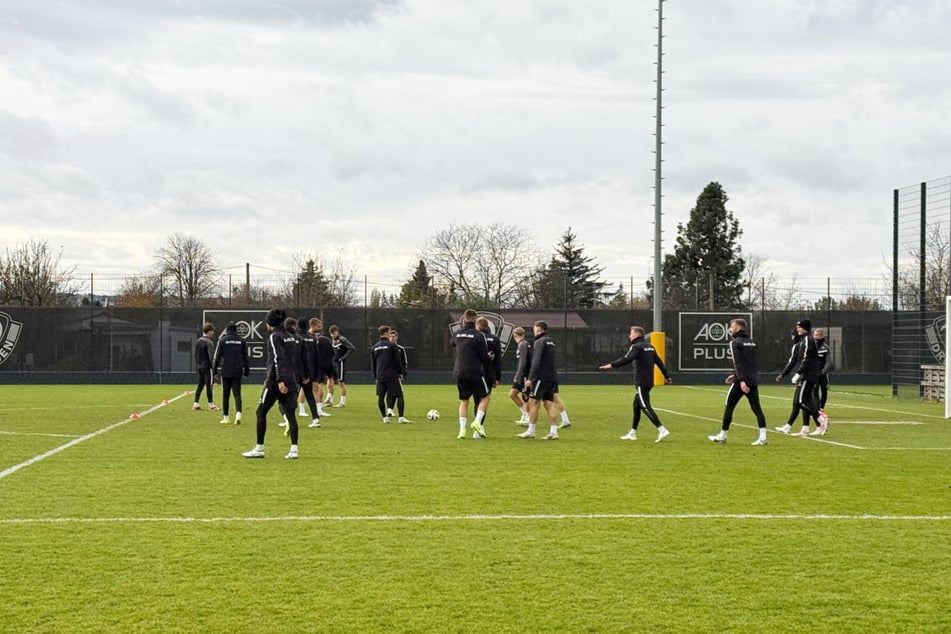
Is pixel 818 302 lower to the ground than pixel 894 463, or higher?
higher

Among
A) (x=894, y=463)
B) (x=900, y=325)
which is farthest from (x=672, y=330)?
(x=894, y=463)

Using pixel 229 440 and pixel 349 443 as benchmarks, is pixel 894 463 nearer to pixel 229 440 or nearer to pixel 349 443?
pixel 349 443

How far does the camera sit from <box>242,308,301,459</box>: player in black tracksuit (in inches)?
545

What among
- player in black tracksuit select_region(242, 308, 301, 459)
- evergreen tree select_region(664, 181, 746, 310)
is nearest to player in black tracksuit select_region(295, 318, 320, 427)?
player in black tracksuit select_region(242, 308, 301, 459)

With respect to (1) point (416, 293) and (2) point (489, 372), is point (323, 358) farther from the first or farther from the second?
(1) point (416, 293)

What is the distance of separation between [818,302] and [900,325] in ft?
38.0

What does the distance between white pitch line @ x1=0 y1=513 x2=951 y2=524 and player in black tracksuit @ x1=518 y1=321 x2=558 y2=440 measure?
7.71 meters

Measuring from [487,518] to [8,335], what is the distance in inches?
1410

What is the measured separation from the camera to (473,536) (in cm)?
874

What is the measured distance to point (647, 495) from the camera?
11.0m

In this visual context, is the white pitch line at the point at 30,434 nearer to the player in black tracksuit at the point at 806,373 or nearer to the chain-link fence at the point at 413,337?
the player in black tracksuit at the point at 806,373

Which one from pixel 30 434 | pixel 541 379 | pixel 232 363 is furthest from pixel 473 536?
pixel 232 363

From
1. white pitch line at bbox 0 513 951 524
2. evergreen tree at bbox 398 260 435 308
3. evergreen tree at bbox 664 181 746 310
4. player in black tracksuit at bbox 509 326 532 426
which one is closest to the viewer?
white pitch line at bbox 0 513 951 524

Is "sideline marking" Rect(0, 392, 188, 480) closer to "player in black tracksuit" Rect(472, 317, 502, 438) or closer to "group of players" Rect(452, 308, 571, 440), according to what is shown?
"group of players" Rect(452, 308, 571, 440)
